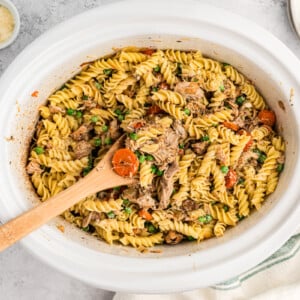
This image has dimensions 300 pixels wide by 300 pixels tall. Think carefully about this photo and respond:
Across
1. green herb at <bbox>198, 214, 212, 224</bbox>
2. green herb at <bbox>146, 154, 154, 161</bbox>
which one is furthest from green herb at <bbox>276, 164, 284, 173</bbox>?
green herb at <bbox>146, 154, 154, 161</bbox>

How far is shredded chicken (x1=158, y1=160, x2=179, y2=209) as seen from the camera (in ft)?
8.48

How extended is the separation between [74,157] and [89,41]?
0.51 m

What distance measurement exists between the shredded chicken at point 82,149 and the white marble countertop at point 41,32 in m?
0.63

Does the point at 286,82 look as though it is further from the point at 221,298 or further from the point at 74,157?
the point at 221,298

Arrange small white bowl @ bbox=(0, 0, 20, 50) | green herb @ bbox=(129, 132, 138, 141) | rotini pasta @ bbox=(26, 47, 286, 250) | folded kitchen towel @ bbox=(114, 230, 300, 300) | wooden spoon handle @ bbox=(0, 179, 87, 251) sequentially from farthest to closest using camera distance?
folded kitchen towel @ bbox=(114, 230, 300, 300) → small white bowl @ bbox=(0, 0, 20, 50) → rotini pasta @ bbox=(26, 47, 286, 250) → green herb @ bbox=(129, 132, 138, 141) → wooden spoon handle @ bbox=(0, 179, 87, 251)

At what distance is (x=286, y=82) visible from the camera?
255 cm

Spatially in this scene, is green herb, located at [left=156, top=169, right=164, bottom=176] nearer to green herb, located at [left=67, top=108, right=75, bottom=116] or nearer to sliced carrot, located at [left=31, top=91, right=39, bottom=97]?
green herb, located at [left=67, top=108, right=75, bottom=116]

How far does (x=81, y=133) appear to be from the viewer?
269cm

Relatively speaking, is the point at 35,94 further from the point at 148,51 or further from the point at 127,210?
the point at 127,210

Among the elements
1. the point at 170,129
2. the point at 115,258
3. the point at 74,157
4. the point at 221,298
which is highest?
the point at 170,129

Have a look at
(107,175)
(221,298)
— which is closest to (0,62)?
(107,175)

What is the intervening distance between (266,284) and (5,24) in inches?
71.8

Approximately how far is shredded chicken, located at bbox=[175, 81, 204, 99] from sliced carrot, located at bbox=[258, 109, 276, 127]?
324 millimetres

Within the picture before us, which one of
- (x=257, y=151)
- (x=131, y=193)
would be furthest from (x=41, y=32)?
(x=257, y=151)
